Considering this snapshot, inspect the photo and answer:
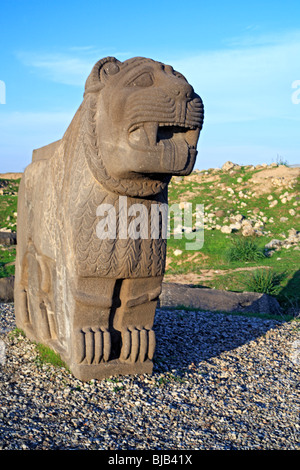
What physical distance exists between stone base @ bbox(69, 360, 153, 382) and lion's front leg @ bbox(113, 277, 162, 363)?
0.16ft

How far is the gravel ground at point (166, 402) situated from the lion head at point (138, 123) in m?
1.56

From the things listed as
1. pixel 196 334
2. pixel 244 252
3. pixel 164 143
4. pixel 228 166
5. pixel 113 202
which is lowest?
pixel 196 334

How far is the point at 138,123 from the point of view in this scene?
130 inches

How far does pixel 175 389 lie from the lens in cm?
390

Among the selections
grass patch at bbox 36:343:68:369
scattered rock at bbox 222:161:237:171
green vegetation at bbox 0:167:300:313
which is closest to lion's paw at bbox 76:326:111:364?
grass patch at bbox 36:343:68:369

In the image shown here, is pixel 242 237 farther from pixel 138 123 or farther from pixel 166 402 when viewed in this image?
pixel 138 123

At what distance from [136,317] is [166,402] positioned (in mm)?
715

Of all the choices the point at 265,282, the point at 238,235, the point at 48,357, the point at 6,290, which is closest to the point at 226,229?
the point at 238,235

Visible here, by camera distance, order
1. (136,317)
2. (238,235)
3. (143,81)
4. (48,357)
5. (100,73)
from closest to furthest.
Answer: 1. (143,81)
2. (100,73)
3. (136,317)
4. (48,357)
5. (238,235)

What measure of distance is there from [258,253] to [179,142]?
798 cm

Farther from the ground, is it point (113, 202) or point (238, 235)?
point (113, 202)

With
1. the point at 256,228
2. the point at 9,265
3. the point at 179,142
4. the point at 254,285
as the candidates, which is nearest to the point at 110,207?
the point at 179,142
